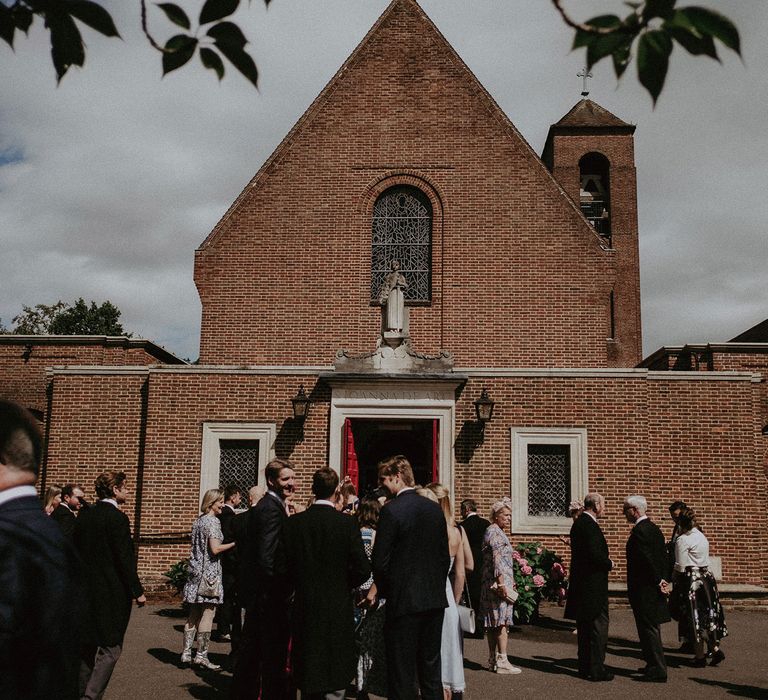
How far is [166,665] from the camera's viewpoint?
26.7 ft

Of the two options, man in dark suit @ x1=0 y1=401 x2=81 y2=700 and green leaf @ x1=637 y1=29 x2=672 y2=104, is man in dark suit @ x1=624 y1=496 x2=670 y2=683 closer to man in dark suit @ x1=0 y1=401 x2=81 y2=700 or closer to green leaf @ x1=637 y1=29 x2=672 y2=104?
man in dark suit @ x1=0 y1=401 x2=81 y2=700

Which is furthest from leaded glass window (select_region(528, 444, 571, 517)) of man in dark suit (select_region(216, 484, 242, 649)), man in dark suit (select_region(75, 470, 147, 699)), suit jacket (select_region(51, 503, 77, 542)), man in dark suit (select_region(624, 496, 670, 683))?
man in dark suit (select_region(75, 470, 147, 699))

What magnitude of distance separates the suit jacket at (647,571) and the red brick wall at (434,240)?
7.40m

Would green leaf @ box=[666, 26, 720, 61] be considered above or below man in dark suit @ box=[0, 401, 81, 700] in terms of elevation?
above

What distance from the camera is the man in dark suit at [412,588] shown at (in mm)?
5062

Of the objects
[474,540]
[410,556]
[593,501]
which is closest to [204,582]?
[474,540]

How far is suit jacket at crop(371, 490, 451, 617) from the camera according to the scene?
16.8ft

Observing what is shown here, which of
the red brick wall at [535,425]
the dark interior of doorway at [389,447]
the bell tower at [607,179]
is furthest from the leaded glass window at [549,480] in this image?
the bell tower at [607,179]

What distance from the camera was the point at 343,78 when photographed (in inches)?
661

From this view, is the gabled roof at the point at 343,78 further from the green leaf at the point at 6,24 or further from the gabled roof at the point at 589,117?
the green leaf at the point at 6,24

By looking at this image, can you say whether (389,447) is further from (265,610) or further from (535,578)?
(265,610)

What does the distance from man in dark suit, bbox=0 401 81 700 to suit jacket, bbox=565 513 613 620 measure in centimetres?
612

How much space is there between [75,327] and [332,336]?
38.7 metres

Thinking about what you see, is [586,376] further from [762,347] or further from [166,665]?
[166,665]
